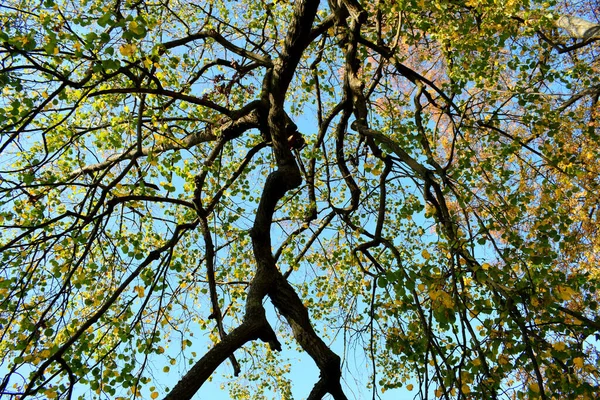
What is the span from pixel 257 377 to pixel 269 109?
4.39 metres

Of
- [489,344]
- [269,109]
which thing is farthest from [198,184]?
[489,344]

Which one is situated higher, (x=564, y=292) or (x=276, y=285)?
(x=276, y=285)

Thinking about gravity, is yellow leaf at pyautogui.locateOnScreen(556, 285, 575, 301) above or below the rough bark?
below

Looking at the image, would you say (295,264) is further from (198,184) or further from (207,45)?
(207,45)

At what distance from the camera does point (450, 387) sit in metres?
2.71

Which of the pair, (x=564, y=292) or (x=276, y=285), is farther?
(x=276, y=285)

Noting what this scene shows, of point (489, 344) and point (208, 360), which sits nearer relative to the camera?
point (489, 344)

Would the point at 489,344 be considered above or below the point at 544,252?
below

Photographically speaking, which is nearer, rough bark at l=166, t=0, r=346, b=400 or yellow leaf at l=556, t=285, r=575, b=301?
yellow leaf at l=556, t=285, r=575, b=301

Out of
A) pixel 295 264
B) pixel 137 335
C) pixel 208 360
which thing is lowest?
pixel 208 360

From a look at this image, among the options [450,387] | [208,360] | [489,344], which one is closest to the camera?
[450,387]

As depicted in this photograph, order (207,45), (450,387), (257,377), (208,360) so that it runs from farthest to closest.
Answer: (257,377) → (207,45) → (208,360) → (450,387)

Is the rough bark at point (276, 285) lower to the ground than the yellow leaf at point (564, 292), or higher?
higher

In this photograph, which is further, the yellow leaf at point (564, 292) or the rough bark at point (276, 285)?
the rough bark at point (276, 285)
